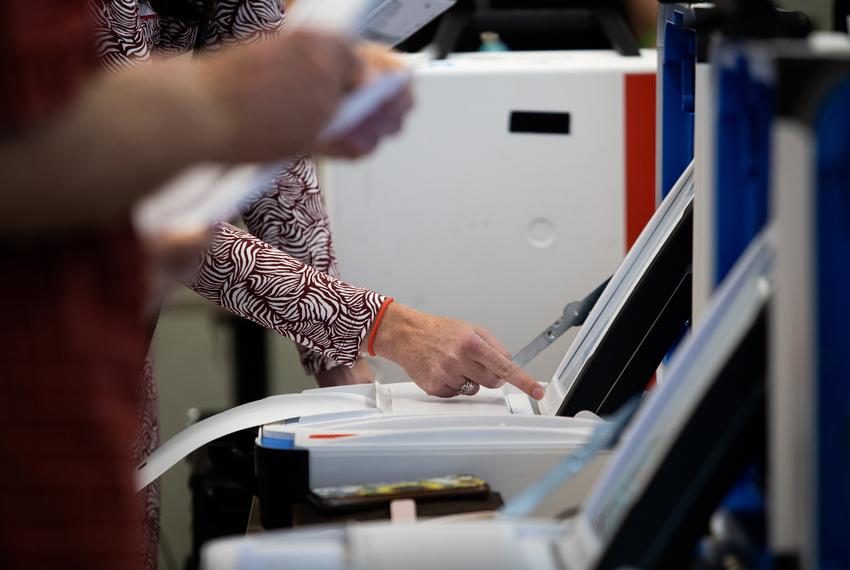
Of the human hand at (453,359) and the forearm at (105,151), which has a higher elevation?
the forearm at (105,151)

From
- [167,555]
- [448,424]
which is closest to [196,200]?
[448,424]

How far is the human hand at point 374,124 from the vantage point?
0.62m

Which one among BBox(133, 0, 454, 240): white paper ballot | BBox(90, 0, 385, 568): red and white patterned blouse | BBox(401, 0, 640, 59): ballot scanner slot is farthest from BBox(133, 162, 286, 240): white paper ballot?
BBox(401, 0, 640, 59): ballot scanner slot

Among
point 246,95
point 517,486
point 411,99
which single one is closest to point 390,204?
point 517,486

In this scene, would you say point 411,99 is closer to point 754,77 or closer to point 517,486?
point 754,77

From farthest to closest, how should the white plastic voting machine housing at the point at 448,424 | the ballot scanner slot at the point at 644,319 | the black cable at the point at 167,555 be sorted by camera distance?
the black cable at the point at 167,555 → the ballot scanner slot at the point at 644,319 → the white plastic voting machine housing at the point at 448,424

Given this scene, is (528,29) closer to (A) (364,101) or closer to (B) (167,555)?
(B) (167,555)

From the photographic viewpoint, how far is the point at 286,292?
1.23 meters

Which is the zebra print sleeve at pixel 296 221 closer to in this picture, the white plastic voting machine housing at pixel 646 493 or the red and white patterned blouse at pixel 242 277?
the red and white patterned blouse at pixel 242 277

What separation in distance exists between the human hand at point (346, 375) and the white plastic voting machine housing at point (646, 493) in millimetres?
775

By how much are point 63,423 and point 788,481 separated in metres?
0.36

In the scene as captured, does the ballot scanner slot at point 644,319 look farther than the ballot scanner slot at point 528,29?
No

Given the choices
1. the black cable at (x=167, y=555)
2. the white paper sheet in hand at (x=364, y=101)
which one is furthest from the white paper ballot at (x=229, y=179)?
the black cable at (x=167, y=555)

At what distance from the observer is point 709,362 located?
62 cm
